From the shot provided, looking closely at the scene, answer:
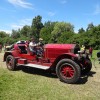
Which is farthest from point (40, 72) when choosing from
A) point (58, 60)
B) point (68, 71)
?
point (68, 71)

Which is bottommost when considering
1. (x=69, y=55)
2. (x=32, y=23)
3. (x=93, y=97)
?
(x=93, y=97)

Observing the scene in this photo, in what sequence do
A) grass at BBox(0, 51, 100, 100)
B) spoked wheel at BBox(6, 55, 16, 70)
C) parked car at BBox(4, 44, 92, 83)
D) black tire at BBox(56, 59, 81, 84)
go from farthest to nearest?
1. spoked wheel at BBox(6, 55, 16, 70)
2. parked car at BBox(4, 44, 92, 83)
3. black tire at BBox(56, 59, 81, 84)
4. grass at BBox(0, 51, 100, 100)

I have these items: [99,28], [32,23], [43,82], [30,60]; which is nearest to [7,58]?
[30,60]

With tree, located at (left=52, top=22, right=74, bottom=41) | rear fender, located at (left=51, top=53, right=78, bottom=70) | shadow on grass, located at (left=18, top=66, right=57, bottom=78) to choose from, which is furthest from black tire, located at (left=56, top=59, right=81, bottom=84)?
tree, located at (left=52, top=22, right=74, bottom=41)

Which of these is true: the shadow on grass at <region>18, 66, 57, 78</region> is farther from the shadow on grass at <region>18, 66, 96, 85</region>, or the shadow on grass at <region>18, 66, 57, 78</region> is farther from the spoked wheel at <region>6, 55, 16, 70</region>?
the spoked wheel at <region>6, 55, 16, 70</region>

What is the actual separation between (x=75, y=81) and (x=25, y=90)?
2.21 meters

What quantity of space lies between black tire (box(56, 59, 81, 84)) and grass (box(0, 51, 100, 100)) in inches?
9.6

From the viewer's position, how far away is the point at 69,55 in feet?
30.2

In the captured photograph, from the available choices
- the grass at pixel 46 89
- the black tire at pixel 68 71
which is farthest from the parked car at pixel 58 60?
the grass at pixel 46 89

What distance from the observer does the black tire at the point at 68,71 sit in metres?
8.73

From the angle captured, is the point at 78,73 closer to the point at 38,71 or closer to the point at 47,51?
the point at 47,51

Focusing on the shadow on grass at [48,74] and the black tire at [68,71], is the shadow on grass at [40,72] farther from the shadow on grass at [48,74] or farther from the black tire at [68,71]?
the black tire at [68,71]

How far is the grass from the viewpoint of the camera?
6.97m

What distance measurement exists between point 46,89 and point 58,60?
207cm
